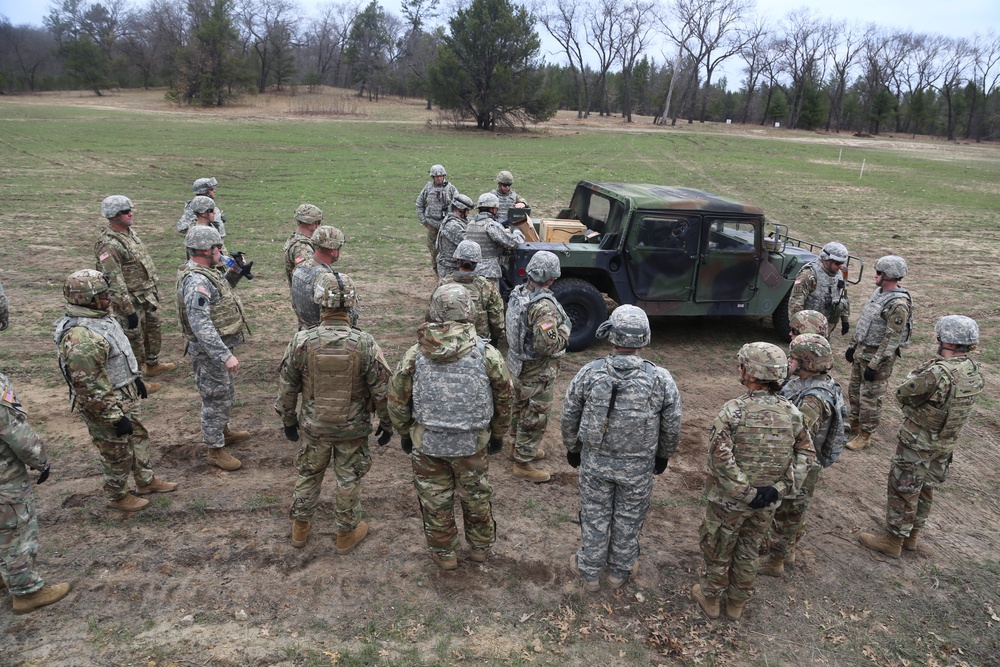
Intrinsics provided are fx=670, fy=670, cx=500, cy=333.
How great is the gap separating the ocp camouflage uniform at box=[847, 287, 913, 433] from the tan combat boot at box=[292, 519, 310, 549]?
4.48m

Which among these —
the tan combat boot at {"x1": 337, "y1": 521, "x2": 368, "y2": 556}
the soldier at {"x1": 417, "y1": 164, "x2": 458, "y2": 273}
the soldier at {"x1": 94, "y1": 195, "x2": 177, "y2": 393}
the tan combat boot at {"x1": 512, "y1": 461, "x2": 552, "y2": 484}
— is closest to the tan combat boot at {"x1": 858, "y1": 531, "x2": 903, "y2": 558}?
the tan combat boot at {"x1": 512, "y1": 461, "x2": 552, "y2": 484}

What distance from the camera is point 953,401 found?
4.03 metres

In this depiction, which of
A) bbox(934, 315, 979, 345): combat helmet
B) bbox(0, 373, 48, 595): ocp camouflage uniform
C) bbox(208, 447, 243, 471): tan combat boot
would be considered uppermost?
bbox(934, 315, 979, 345): combat helmet

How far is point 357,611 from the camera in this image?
3709mm

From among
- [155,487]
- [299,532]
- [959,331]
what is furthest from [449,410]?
[959,331]

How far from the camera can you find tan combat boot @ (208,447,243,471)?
5000 mm

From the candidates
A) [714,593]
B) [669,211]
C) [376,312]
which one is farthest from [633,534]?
[376,312]

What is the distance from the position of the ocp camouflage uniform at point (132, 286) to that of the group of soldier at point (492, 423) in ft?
4.79

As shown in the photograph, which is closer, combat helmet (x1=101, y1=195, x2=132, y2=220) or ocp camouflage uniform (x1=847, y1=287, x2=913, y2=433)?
ocp camouflage uniform (x1=847, y1=287, x2=913, y2=433)

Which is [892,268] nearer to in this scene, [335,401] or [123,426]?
[335,401]

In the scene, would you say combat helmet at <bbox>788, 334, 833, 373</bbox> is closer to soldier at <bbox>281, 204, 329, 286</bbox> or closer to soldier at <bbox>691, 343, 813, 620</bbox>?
soldier at <bbox>691, 343, 813, 620</bbox>

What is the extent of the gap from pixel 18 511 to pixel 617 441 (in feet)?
10.6

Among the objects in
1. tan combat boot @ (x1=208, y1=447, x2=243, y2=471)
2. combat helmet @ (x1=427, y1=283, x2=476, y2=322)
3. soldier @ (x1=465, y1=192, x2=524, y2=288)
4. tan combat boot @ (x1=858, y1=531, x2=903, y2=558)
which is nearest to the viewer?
combat helmet @ (x1=427, y1=283, x2=476, y2=322)

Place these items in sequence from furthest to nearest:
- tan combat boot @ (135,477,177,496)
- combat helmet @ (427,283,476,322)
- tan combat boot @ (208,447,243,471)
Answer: tan combat boot @ (208,447,243,471) → tan combat boot @ (135,477,177,496) → combat helmet @ (427,283,476,322)
